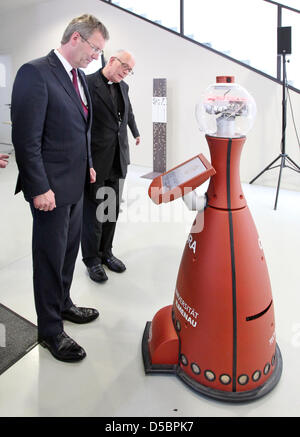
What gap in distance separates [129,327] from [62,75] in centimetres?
132

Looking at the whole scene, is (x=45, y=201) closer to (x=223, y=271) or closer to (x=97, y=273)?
(x=223, y=271)

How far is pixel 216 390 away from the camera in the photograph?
1.60 meters

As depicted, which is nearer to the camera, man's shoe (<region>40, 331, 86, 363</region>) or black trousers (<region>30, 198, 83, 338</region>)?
black trousers (<region>30, 198, 83, 338</region>)

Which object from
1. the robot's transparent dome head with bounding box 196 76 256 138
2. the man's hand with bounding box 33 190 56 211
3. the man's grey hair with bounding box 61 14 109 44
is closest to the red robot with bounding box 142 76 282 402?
the robot's transparent dome head with bounding box 196 76 256 138

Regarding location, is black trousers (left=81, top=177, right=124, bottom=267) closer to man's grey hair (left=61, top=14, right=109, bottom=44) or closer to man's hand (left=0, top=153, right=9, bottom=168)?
man's hand (left=0, top=153, right=9, bottom=168)

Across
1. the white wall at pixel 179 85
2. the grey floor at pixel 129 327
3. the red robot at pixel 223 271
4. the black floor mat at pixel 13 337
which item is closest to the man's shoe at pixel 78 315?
the grey floor at pixel 129 327

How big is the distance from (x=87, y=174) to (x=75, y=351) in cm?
85

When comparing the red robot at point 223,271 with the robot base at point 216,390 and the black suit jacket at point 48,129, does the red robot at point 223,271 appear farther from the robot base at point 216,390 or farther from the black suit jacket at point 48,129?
the black suit jacket at point 48,129

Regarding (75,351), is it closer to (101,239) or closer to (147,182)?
(101,239)

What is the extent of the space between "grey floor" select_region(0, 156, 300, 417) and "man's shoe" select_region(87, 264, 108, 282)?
54mm

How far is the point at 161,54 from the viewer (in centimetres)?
530

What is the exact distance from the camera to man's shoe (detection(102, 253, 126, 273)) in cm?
268

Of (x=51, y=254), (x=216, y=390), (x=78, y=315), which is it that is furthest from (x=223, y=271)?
(x=78, y=315)
